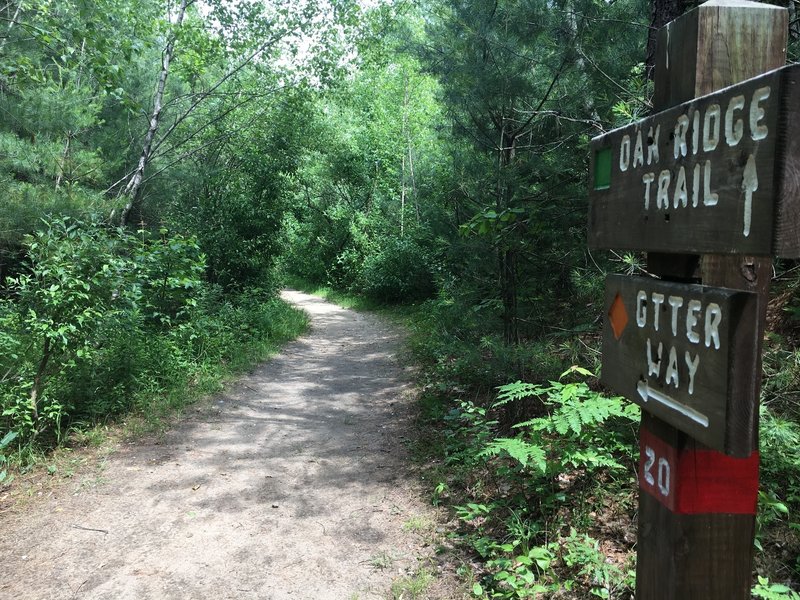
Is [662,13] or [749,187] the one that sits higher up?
[662,13]

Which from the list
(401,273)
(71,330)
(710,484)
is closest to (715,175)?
(710,484)

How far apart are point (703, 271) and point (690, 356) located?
0.84 ft

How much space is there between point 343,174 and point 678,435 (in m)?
22.6

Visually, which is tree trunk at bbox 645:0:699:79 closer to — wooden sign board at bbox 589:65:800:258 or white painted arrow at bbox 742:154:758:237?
wooden sign board at bbox 589:65:800:258

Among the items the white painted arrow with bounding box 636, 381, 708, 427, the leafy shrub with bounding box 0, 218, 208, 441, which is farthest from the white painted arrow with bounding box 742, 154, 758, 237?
the leafy shrub with bounding box 0, 218, 208, 441

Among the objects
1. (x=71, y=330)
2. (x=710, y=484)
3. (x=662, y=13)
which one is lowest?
(x=71, y=330)

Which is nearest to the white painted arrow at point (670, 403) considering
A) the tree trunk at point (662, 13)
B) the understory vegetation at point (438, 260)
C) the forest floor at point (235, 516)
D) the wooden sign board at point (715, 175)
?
the wooden sign board at point (715, 175)

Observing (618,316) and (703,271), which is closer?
(703,271)

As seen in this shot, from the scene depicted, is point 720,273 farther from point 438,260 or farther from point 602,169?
point 438,260

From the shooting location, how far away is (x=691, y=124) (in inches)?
54.3

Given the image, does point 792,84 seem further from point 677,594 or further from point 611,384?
point 677,594

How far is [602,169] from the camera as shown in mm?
1865

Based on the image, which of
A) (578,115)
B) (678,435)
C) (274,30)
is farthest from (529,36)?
(274,30)

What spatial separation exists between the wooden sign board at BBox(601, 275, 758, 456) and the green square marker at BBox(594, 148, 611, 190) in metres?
0.34
